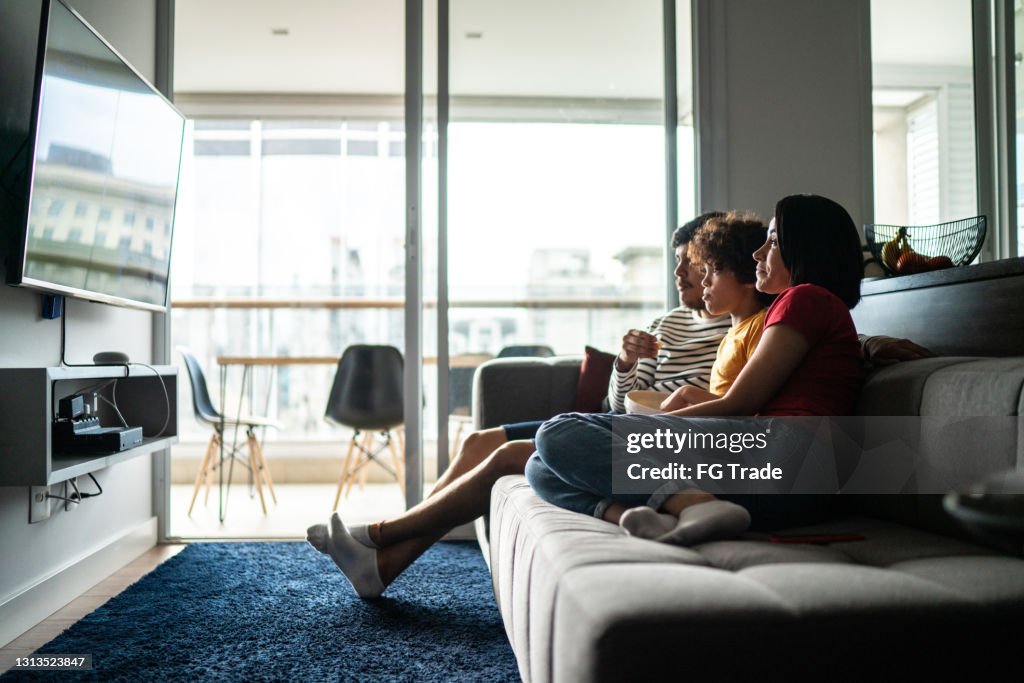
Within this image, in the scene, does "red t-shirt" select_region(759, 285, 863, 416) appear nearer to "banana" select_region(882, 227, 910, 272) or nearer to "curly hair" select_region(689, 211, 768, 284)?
"curly hair" select_region(689, 211, 768, 284)

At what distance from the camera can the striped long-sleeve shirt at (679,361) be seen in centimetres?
226

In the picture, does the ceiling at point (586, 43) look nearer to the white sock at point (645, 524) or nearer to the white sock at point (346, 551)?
the white sock at point (346, 551)

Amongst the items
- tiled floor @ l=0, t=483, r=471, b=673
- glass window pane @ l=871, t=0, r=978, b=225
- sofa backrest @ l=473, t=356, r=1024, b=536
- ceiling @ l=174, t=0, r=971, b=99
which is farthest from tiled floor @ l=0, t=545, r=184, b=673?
glass window pane @ l=871, t=0, r=978, b=225

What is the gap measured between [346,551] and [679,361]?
111cm

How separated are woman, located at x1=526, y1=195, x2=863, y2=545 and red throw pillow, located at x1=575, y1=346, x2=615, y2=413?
97 centimetres

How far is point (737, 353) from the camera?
75.9 inches

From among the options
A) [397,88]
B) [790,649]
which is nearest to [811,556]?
[790,649]

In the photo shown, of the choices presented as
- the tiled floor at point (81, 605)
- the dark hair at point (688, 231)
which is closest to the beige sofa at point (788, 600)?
the dark hair at point (688, 231)

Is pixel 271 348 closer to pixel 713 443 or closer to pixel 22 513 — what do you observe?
pixel 22 513

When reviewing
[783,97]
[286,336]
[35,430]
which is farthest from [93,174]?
[286,336]

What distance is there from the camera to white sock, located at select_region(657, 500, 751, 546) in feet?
4.21

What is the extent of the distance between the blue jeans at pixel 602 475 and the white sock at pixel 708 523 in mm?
83

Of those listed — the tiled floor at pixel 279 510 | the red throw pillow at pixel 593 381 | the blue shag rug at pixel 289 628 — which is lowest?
the tiled floor at pixel 279 510

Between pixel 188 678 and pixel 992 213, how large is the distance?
3560mm
